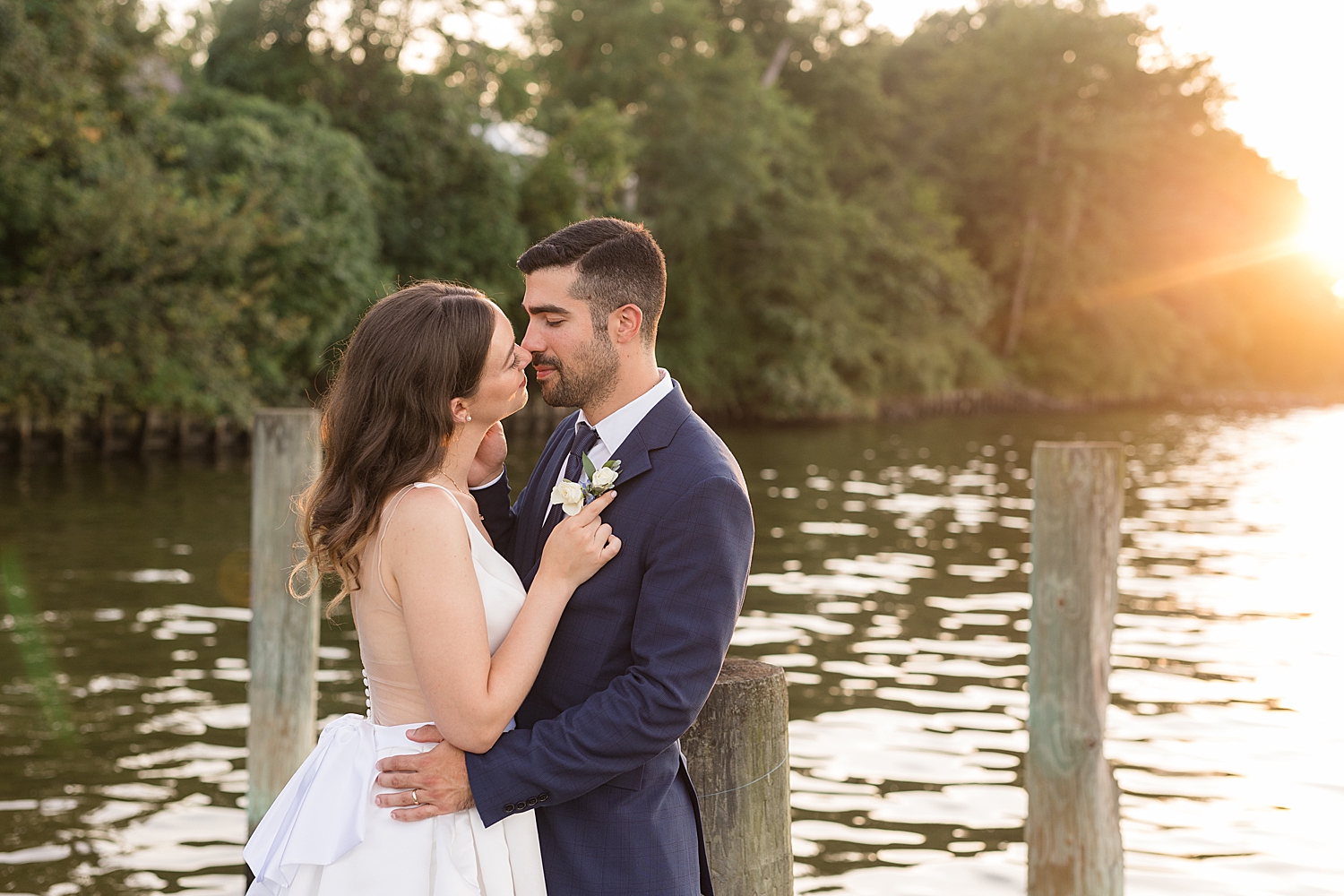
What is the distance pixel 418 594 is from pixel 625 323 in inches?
28.9

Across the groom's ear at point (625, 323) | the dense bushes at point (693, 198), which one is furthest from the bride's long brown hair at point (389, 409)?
the dense bushes at point (693, 198)

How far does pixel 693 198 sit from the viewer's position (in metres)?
38.8

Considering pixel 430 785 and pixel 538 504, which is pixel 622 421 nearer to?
pixel 538 504

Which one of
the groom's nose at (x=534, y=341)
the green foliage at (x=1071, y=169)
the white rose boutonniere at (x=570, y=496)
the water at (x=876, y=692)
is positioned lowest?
the water at (x=876, y=692)

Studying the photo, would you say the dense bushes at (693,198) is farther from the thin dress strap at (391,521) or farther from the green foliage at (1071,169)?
the thin dress strap at (391,521)

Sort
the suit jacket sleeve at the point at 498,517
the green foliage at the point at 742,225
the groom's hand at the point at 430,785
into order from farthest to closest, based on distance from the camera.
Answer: the green foliage at the point at 742,225
the suit jacket sleeve at the point at 498,517
the groom's hand at the point at 430,785

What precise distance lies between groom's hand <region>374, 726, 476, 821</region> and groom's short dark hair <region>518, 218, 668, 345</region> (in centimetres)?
97

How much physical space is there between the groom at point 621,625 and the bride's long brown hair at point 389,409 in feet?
0.56

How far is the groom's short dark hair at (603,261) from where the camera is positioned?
2.67 m

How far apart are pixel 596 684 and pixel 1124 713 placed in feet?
24.5

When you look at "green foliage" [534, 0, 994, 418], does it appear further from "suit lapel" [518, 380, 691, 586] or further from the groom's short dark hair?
the groom's short dark hair

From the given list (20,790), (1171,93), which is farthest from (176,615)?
(1171,93)

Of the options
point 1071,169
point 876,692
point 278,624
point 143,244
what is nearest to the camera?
point 278,624

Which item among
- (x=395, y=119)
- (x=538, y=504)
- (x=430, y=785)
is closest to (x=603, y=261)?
(x=538, y=504)
